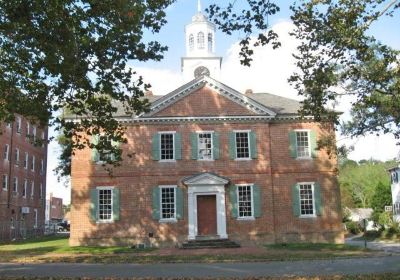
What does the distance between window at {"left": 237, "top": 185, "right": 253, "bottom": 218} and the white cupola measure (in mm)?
14040

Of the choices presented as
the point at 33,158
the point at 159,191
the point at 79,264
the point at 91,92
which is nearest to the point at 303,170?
the point at 159,191

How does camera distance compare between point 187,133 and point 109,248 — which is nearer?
point 109,248

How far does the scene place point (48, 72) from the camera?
1262 cm

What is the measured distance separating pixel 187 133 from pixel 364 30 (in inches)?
810

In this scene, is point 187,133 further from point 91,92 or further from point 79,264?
point 91,92

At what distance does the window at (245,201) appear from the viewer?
30.0 meters

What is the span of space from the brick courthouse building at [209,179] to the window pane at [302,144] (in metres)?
0.06

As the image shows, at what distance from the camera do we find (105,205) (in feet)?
99.0

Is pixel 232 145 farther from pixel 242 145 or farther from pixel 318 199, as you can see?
pixel 318 199

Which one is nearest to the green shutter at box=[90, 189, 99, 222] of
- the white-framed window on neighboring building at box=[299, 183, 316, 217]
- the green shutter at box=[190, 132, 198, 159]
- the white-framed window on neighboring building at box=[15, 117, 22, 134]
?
the green shutter at box=[190, 132, 198, 159]

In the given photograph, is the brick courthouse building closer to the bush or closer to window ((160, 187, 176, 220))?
window ((160, 187, 176, 220))

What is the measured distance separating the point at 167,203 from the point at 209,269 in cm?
1261

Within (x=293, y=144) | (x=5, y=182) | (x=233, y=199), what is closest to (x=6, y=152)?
(x=5, y=182)

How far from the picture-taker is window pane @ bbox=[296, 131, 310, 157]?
31.3 m
